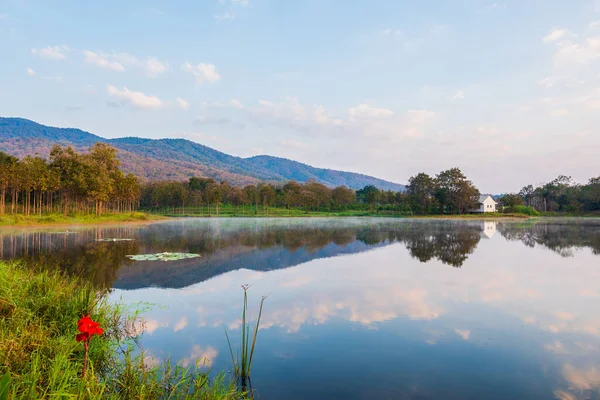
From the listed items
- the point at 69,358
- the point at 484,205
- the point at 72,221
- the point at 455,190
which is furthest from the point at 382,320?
the point at 484,205

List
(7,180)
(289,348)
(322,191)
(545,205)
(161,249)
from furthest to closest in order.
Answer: (322,191), (545,205), (7,180), (161,249), (289,348)

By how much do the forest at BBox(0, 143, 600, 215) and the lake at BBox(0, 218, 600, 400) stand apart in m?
40.0

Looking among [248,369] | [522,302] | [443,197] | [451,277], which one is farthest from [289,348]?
[443,197]

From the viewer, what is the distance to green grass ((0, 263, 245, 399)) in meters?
4.63

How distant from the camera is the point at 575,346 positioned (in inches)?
312

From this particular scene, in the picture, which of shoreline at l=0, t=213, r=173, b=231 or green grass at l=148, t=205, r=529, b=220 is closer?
shoreline at l=0, t=213, r=173, b=231

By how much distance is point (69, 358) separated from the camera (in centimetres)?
565

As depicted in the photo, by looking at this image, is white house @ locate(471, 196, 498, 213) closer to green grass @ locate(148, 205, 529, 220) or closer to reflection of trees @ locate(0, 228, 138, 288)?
green grass @ locate(148, 205, 529, 220)

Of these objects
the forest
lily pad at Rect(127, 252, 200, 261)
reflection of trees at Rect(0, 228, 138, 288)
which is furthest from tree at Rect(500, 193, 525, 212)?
reflection of trees at Rect(0, 228, 138, 288)

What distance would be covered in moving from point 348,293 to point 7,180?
5395cm

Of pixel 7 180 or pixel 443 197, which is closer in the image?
pixel 7 180

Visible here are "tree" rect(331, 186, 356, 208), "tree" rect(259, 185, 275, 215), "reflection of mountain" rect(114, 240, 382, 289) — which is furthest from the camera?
"tree" rect(331, 186, 356, 208)

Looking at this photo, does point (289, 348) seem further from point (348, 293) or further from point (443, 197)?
point (443, 197)

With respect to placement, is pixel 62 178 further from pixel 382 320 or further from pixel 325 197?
pixel 325 197
